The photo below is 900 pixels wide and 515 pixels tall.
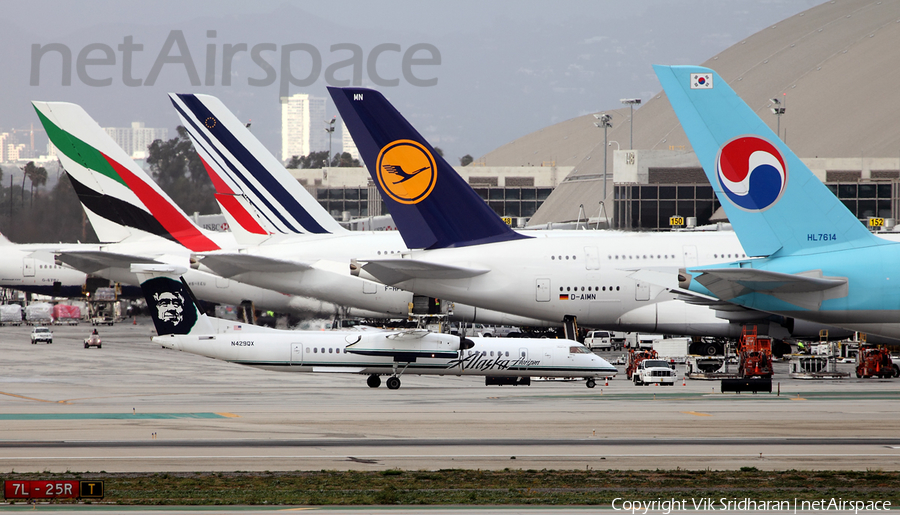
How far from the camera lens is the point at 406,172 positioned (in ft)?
127

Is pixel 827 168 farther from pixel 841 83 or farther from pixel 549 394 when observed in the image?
pixel 549 394

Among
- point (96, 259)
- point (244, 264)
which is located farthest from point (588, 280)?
point (96, 259)

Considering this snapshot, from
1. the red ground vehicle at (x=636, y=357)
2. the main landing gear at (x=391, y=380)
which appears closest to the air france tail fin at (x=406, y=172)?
the main landing gear at (x=391, y=380)

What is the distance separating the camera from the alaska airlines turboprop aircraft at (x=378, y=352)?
39250 mm

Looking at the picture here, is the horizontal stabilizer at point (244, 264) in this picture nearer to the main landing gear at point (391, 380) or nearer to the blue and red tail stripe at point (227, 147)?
the blue and red tail stripe at point (227, 147)

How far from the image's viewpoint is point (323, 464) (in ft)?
65.6

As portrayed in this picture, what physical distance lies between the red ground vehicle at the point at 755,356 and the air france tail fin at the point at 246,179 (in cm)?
2288

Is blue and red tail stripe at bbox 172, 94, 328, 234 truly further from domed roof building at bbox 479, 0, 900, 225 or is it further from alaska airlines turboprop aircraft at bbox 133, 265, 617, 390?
domed roof building at bbox 479, 0, 900, 225

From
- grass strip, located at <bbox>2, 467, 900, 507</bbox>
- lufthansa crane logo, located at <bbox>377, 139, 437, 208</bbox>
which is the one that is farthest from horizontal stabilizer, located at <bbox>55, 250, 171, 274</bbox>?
grass strip, located at <bbox>2, 467, 900, 507</bbox>

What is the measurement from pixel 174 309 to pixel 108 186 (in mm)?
21305

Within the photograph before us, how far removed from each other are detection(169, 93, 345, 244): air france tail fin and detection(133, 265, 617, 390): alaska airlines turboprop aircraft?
1300 cm

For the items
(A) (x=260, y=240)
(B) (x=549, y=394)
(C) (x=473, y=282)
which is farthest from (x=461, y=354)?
(A) (x=260, y=240)

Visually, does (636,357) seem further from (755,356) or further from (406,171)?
(406,171)

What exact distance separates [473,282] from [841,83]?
333ft
